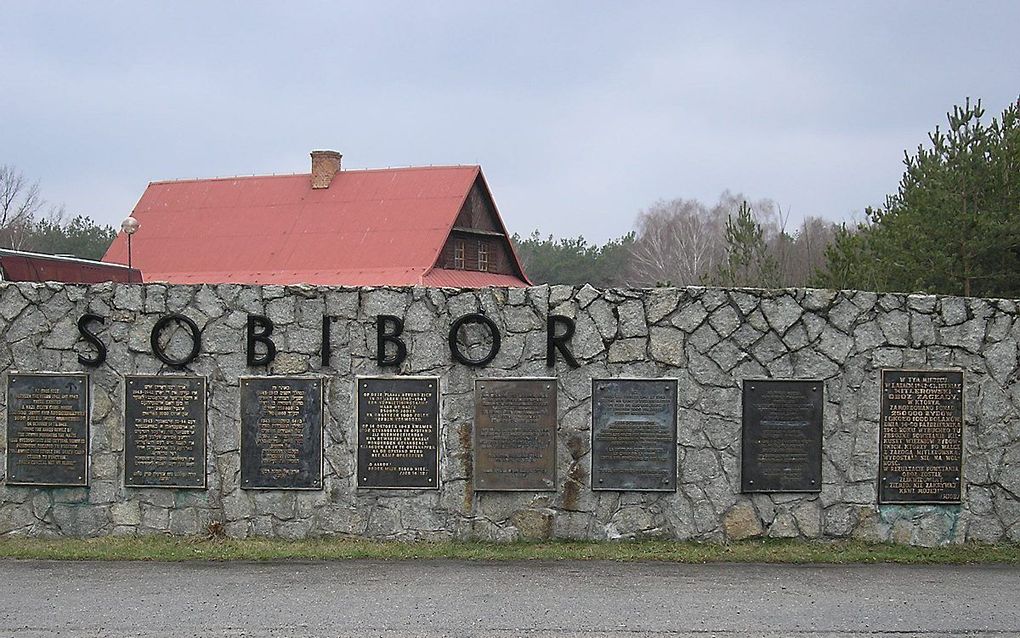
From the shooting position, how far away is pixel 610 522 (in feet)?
31.5

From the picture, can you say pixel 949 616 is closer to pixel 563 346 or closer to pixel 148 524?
pixel 563 346

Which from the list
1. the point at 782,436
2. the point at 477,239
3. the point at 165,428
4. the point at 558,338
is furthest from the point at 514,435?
the point at 477,239

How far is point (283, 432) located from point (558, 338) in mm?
2466

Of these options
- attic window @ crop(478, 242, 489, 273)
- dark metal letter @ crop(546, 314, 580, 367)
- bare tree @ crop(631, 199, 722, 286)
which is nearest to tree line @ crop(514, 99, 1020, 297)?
dark metal letter @ crop(546, 314, 580, 367)

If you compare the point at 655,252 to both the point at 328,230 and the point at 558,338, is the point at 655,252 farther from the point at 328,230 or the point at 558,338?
the point at 558,338

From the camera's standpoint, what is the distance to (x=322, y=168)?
3444 centimetres

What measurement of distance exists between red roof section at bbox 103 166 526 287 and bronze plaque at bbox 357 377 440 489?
1966 centimetres

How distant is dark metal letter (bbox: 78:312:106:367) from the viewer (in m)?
9.67

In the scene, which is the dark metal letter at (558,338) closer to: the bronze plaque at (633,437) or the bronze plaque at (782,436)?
the bronze plaque at (633,437)

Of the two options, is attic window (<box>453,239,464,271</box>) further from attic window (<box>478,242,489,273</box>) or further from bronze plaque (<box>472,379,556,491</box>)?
bronze plaque (<box>472,379,556,491</box>)

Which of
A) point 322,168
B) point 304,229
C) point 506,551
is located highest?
point 322,168

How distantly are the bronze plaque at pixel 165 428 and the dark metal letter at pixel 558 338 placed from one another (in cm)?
298

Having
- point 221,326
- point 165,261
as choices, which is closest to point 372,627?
point 221,326

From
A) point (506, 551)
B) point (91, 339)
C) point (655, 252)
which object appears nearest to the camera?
point (506, 551)
